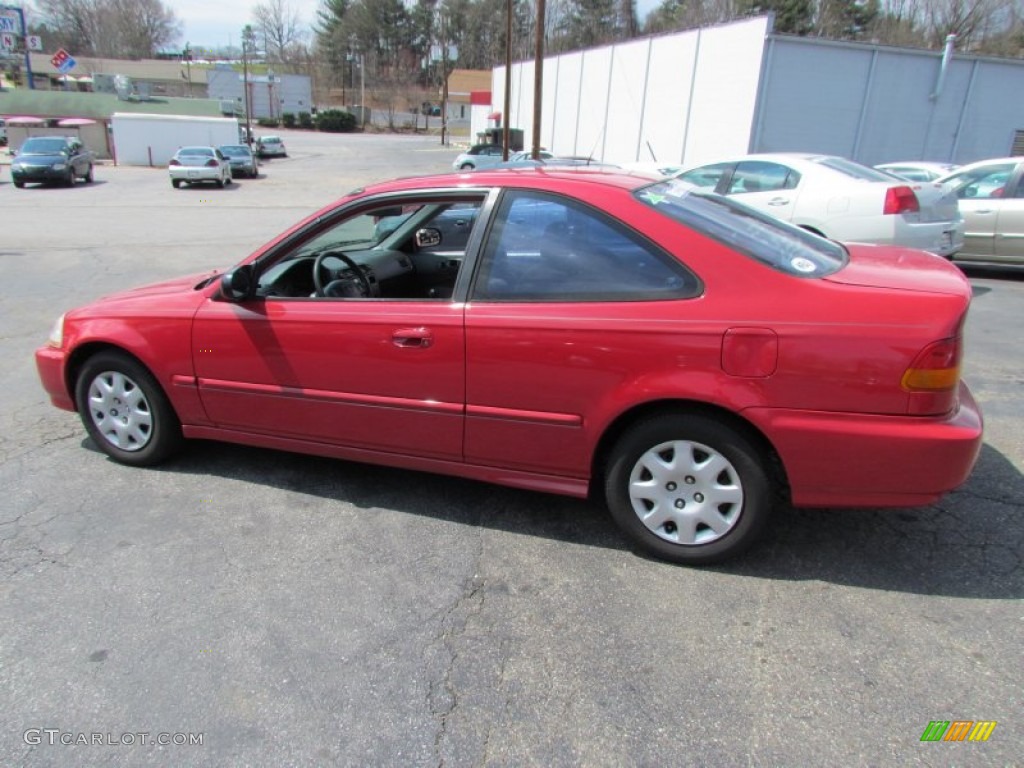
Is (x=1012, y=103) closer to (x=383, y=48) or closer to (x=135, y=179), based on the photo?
(x=135, y=179)

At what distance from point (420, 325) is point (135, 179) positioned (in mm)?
34338

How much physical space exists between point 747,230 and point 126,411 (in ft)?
10.9

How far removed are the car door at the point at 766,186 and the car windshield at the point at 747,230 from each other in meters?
5.00

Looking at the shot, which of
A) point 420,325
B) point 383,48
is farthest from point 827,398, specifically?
point 383,48

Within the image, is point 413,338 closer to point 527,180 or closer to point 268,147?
point 527,180

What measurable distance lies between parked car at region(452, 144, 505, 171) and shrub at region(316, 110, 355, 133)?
48196mm

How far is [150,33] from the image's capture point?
101312 mm

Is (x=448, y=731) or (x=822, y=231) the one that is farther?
(x=822, y=231)

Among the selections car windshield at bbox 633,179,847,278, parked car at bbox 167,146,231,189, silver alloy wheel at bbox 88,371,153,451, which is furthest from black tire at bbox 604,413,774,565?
parked car at bbox 167,146,231,189

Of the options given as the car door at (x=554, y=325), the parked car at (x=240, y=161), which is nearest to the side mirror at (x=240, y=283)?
the car door at (x=554, y=325)

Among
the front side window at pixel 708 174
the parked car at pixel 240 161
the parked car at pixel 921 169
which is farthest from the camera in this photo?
the parked car at pixel 240 161

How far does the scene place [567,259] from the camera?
9.86 ft

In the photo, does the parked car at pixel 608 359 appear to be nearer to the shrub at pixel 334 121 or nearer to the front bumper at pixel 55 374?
the front bumper at pixel 55 374

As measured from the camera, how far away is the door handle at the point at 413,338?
310 centimetres
